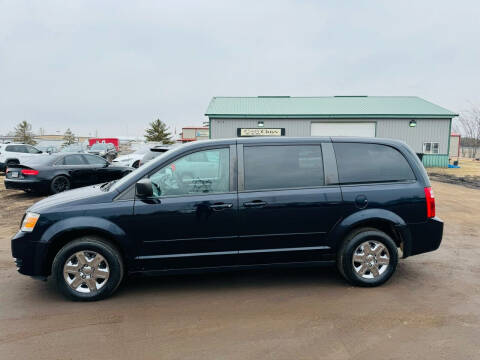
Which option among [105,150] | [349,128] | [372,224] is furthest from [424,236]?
[105,150]

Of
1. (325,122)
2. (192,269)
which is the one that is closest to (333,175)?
(192,269)

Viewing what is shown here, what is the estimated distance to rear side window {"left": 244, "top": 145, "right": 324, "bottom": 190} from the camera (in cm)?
418

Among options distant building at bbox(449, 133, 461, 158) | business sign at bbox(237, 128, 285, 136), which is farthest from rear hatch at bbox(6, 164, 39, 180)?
distant building at bbox(449, 133, 461, 158)

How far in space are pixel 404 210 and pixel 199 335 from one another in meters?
2.76

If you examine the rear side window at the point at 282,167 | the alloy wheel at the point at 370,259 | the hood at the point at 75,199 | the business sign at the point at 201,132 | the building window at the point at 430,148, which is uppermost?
the business sign at the point at 201,132

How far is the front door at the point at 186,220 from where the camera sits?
395cm

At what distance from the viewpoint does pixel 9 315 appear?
362 cm

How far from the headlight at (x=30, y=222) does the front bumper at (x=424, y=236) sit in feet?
13.9

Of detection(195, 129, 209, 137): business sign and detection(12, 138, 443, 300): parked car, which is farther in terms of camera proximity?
detection(195, 129, 209, 137): business sign

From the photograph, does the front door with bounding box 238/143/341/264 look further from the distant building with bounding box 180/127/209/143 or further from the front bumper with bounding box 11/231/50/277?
the distant building with bounding box 180/127/209/143

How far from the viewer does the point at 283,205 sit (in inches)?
162

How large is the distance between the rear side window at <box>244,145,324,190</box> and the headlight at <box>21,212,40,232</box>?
229 centimetres

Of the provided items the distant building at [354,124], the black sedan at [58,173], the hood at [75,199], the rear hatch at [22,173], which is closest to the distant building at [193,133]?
the distant building at [354,124]

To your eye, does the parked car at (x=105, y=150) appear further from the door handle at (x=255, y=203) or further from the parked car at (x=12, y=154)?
the door handle at (x=255, y=203)
